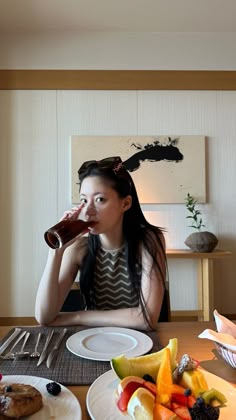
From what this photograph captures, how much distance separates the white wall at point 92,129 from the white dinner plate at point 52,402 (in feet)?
8.28

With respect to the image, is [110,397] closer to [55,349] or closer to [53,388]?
[53,388]

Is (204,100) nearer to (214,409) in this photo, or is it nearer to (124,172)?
(124,172)

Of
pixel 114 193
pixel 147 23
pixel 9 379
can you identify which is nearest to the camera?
pixel 9 379

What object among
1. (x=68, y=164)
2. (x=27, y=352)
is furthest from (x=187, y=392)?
(x=68, y=164)

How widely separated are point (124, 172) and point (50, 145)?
6.64ft

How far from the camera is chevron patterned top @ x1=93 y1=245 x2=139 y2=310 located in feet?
4.21

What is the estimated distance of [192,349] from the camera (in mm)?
838

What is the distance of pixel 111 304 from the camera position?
1.29 m

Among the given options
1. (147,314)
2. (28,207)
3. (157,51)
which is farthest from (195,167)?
(147,314)

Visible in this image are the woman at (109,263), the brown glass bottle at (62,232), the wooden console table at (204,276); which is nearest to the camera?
the brown glass bottle at (62,232)

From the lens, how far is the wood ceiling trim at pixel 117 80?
309cm

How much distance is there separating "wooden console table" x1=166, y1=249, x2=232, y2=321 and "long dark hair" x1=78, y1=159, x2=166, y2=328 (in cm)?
150

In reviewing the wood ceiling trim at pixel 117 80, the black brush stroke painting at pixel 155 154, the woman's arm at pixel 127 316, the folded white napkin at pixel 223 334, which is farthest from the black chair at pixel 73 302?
the wood ceiling trim at pixel 117 80

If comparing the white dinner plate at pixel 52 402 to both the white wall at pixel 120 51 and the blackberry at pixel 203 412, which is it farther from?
the white wall at pixel 120 51
